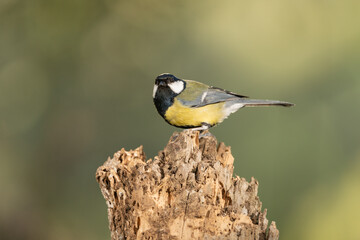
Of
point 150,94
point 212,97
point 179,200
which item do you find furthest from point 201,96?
point 150,94

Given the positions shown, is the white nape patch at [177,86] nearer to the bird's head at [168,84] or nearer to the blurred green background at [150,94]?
the bird's head at [168,84]

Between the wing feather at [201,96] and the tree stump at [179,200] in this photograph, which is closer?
the tree stump at [179,200]

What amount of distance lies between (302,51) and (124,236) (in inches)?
91.4

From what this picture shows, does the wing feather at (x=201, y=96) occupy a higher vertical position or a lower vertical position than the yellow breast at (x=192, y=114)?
higher

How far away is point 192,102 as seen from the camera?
203cm

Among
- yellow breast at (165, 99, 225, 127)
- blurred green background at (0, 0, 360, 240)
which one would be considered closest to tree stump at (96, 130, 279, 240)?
yellow breast at (165, 99, 225, 127)

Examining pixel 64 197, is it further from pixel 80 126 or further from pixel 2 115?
pixel 2 115

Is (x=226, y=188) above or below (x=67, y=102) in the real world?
below

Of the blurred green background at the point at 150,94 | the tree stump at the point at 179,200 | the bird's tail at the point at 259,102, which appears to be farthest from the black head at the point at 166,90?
the blurred green background at the point at 150,94

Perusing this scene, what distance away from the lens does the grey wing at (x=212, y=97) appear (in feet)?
6.68

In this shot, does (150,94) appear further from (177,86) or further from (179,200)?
(179,200)

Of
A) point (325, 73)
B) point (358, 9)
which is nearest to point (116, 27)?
point (325, 73)

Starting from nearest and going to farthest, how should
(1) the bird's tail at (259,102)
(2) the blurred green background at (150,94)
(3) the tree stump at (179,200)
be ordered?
(3) the tree stump at (179,200), (1) the bird's tail at (259,102), (2) the blurred green background at (150,94)

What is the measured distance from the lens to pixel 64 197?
3268 millimetres
